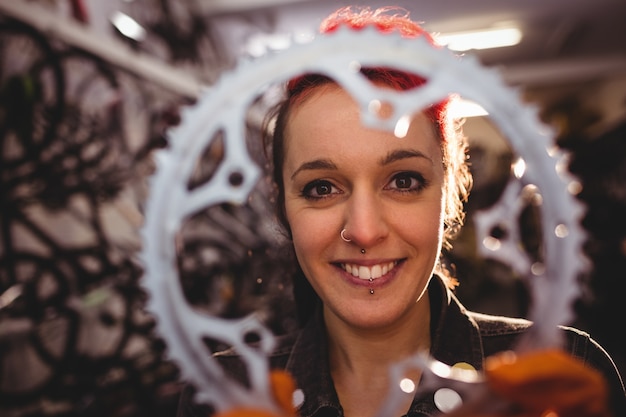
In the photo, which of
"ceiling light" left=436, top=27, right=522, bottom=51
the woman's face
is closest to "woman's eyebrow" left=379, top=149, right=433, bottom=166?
the woman's face

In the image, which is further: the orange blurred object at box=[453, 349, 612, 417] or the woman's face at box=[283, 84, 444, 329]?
the woman's face at box=[283, 84, 444, 329]

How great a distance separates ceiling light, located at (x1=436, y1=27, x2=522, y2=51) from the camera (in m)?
4.10

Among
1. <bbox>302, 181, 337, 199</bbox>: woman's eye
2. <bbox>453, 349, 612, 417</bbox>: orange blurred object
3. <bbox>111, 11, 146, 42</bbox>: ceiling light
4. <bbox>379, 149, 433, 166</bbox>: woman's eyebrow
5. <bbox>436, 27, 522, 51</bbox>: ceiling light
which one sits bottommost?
<bbox>453, 349, 612, 417</bbox>: orange blurred object

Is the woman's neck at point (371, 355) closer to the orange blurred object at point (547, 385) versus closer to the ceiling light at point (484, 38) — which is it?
the orange blurred object at point (547, 385)

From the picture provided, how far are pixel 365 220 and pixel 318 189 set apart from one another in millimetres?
128

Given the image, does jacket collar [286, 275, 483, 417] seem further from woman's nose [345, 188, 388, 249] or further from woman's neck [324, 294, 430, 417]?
woman's nose [345, 188, 388, 249]

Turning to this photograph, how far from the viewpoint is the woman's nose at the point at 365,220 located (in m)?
0.54

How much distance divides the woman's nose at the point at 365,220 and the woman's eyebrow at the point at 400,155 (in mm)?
47

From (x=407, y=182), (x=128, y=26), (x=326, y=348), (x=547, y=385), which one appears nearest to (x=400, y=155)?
(x=407, y=182)

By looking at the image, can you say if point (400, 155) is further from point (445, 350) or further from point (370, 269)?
point (445, 350)

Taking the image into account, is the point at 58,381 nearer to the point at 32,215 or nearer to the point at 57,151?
the point at 32,215

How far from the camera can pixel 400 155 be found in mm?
594

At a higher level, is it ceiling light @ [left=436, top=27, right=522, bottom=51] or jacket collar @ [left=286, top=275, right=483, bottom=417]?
ceiling light @ [left=436, top=27, right=522, bottom=51]

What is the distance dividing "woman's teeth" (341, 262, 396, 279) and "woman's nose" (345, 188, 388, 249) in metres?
0.05
